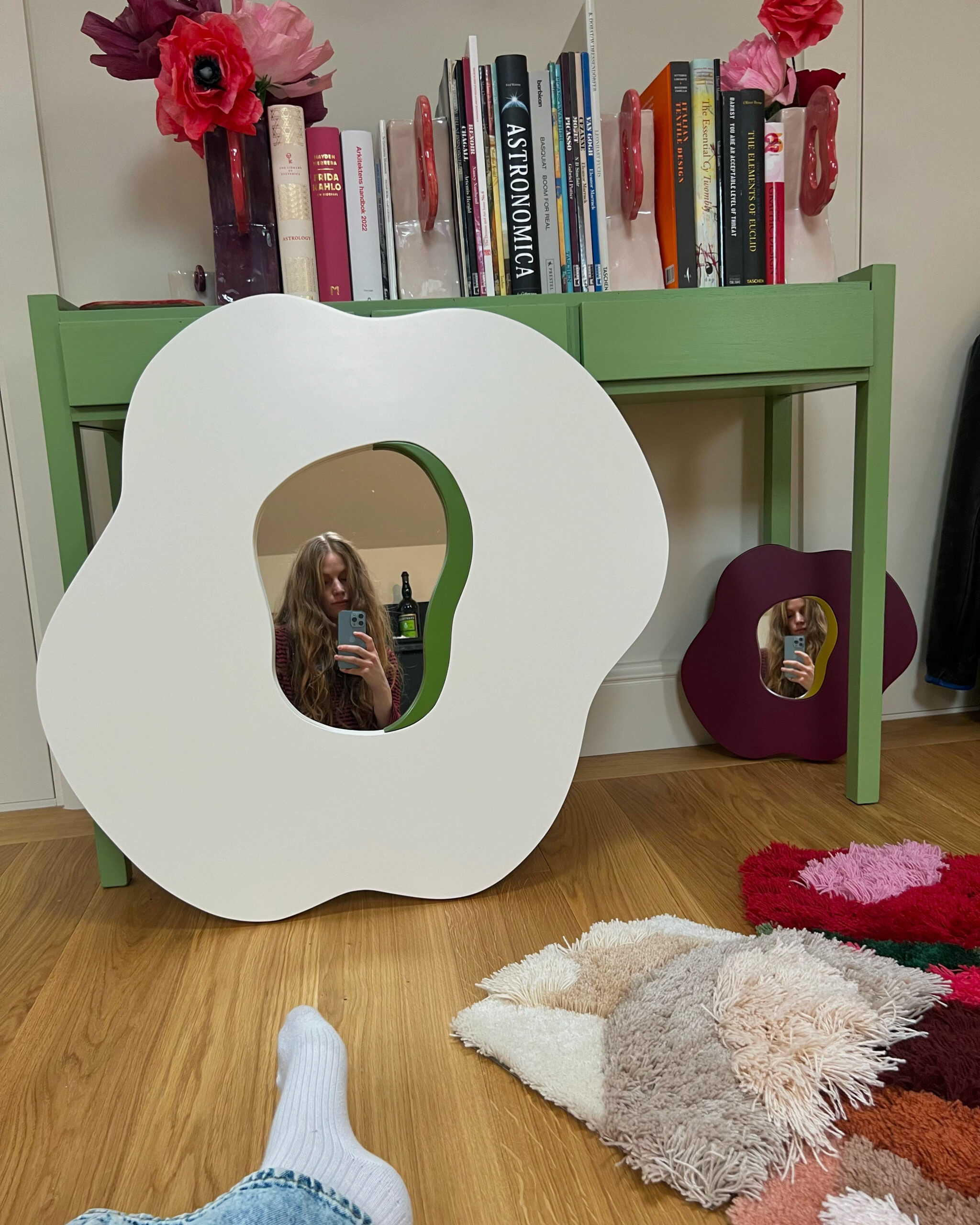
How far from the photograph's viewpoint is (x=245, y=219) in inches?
46.4

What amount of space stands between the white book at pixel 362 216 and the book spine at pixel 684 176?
44 centimetres

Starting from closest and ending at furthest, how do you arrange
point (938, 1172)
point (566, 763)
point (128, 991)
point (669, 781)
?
point (938, 1172) < point (128, 991) < point (566, 763) < point (669, 781)

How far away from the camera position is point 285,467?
1.05 meters

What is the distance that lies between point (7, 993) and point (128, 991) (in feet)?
0.47

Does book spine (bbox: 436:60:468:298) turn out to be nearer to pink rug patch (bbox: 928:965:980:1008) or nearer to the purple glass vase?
the purple glass vase

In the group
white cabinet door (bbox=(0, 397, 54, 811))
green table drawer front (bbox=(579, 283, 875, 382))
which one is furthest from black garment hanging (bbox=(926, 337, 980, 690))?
white cabinet door (bbox=(0, 397, 54, 811))

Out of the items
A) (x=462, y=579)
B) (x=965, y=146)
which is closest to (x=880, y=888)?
(x=462, y=579)

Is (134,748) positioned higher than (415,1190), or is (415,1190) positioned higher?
(134,748)

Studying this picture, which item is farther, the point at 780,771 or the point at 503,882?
the point at 780,771

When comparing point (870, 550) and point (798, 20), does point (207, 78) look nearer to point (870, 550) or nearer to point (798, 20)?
point (798, 20)

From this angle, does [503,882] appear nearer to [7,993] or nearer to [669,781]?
[669,781]

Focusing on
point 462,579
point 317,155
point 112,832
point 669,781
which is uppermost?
point 317,155

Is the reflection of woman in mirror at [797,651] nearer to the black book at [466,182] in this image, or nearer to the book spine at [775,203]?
the book spine at [775,203]

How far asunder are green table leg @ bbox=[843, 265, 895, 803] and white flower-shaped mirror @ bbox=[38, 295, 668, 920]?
0.39 m
